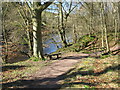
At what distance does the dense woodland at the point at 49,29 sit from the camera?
41.6ft

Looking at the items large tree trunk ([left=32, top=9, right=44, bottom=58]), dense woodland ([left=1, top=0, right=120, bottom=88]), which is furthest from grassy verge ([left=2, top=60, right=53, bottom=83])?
dense woodland ([left=1, top=0, right=120, bottom=88])

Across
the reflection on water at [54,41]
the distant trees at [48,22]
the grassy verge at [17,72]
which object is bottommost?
the grassy verge at [17,72]

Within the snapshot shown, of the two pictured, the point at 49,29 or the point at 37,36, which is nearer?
the point at 37,36

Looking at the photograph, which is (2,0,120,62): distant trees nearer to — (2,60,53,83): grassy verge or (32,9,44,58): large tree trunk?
(32,9,44,58): large tree trunk

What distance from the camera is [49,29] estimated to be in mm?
19859

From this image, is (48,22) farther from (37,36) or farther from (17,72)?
(17,72)

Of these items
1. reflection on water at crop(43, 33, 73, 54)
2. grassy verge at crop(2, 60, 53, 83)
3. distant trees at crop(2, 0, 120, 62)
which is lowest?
grassy verge at crop(2, 60, 53, 83)

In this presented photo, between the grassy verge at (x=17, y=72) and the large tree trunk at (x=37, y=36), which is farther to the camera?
the large tree trunk at (x=37, y=36)

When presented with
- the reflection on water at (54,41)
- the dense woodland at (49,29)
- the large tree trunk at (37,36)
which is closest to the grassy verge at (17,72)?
the large tree trunk at (37,36)

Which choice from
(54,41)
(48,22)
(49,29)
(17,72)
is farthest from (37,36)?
(48,22)

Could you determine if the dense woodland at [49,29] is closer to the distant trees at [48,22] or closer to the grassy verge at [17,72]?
the distant trees at [48,22]

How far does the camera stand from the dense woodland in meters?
12.7

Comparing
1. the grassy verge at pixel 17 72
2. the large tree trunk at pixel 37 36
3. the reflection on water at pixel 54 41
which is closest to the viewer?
the grassy verge at pixel 17 72

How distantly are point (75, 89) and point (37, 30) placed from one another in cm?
830
